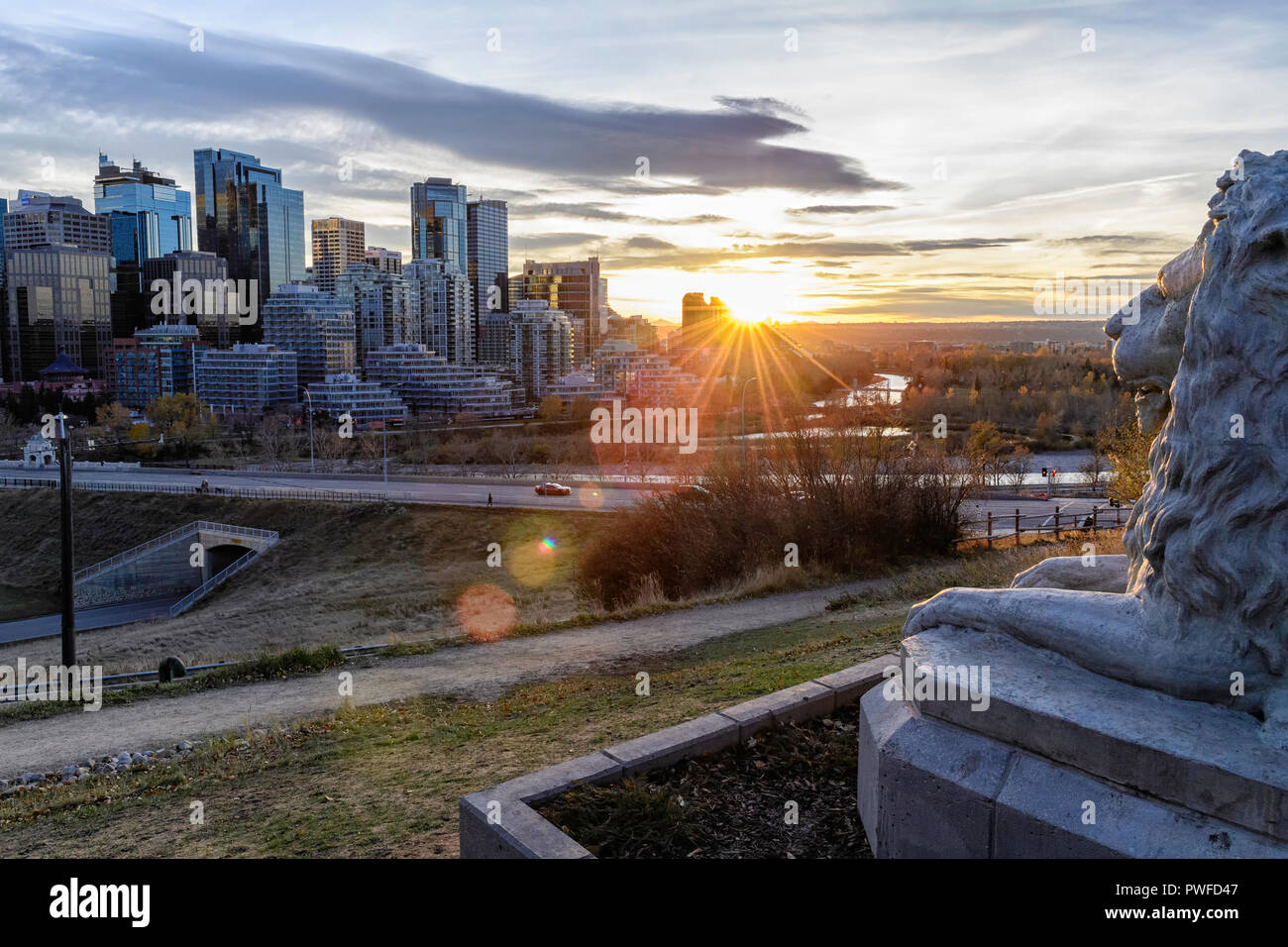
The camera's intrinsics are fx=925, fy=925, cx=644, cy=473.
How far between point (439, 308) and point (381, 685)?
142m

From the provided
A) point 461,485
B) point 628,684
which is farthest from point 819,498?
point 461,485

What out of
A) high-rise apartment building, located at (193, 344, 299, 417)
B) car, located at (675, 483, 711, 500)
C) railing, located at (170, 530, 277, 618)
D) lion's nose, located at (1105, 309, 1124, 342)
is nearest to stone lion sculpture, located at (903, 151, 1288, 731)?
lion's nose, located at (1105, 309, 1124, 342)

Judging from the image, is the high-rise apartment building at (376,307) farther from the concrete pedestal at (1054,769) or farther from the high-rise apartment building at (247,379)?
the concrete pedestal at (1054,769)

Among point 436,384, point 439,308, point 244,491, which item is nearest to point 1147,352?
point 244,491

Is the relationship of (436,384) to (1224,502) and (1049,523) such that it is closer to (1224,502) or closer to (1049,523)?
(1049,523)

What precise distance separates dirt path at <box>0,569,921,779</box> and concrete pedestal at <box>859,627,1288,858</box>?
832 centimetres

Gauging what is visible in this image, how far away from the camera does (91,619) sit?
41.5 m

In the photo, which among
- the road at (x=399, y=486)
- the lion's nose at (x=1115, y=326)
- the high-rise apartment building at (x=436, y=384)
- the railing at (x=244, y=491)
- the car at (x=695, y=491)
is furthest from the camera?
the high-rise apartment building at (x=436, y=384)

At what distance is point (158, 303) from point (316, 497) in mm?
115223

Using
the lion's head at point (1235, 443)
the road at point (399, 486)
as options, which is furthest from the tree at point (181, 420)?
the lion's head at point (1235, 443)

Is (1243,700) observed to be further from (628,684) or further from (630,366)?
(630,366)

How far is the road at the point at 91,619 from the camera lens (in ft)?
125

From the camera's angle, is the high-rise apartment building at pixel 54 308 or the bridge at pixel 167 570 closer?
the bridge at pixel 167 570

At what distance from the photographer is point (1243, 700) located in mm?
4105
